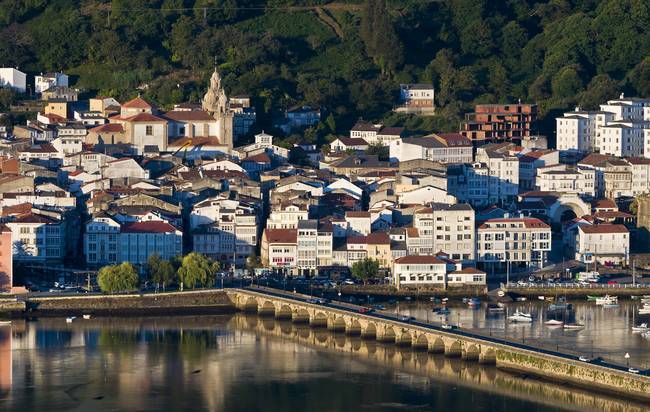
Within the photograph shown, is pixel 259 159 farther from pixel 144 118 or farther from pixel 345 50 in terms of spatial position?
pixel 345 50

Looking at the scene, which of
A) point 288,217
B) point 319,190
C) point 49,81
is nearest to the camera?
point 288,217

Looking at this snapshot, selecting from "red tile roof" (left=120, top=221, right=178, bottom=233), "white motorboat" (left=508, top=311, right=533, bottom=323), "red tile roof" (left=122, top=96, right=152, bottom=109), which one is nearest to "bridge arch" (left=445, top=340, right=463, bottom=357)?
"white motorboat" (left=508, top=311, right=533, bottom=323)

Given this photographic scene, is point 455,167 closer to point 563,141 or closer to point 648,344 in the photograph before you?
point 563,141

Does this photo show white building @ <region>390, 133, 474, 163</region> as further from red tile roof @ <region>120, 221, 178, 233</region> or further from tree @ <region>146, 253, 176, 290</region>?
tree @ <region>146, 253, 176, 290</region>

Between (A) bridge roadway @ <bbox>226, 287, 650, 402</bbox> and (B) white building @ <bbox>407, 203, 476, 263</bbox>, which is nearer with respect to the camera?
(A) bridge roadway @ <bbox>226, 287, 650, 402</bbox>

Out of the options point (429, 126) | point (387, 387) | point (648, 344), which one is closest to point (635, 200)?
point (429, 126)

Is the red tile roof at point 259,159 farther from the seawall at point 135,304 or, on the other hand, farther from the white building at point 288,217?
the seawall at point 135,304

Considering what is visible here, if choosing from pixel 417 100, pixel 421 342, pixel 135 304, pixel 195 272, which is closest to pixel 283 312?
pixel 195 272
